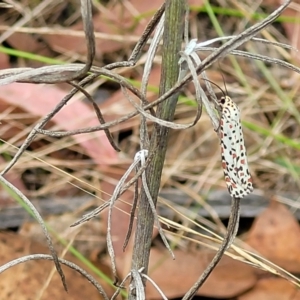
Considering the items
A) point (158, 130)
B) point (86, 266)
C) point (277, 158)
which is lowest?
point (86, 266)

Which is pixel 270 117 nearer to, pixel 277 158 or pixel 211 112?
pixel 277 158

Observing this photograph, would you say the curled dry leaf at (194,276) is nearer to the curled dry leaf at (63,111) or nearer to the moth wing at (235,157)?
the curled dry leaf at (63,111)

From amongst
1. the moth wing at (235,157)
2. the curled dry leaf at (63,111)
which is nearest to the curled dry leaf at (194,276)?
the curled dry leaf at (63,111)

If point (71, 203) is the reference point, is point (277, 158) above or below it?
above

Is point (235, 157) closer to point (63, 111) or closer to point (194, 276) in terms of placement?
point (194, 276)

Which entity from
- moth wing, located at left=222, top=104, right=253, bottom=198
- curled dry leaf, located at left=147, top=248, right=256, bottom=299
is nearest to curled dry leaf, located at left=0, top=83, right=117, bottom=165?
curled dry leaf, located at left=147, top=248, right=256, bottom=299

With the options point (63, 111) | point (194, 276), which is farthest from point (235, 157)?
point (63, 111)

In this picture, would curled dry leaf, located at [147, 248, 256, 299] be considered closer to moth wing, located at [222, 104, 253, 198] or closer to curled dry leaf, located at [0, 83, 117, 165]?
curled dry leaf, located at [0, 83, 117, 165]

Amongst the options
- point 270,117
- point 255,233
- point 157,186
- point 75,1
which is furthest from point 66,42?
point 157,186

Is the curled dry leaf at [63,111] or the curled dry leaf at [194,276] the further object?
the curled dry leaf at [63,111]

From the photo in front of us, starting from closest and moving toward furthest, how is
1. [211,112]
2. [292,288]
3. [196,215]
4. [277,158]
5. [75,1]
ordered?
[211,112], [292,288], [196,215], [277,158], [75,1]

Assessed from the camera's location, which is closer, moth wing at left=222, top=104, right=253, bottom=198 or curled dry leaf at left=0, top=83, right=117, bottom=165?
moth wing at left=222, top=104, right=253, bottom=198
